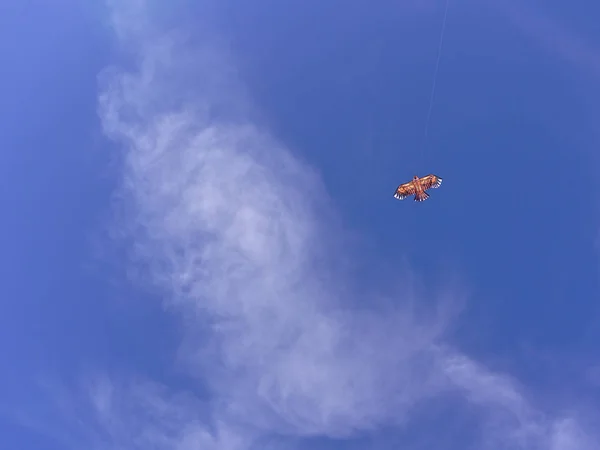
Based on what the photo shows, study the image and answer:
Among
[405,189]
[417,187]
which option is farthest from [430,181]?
[405,189]

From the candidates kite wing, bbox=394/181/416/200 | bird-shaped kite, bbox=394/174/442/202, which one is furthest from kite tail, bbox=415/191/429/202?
kite wing, bbox=394/181/416/200

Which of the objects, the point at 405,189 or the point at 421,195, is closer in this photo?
the point at 405,189

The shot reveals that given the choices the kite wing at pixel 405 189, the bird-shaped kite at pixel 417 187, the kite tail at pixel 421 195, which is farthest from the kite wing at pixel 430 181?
the kite wing at pixel 405 189

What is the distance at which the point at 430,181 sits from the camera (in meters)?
75.2

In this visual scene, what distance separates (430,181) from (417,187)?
2.75 m

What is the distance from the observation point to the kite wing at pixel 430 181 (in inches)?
2953

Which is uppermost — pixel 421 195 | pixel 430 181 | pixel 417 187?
pixel 430 181

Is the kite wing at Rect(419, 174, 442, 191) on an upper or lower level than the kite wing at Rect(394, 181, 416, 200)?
upper

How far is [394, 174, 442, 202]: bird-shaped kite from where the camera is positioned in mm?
74812

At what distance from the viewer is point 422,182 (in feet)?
246

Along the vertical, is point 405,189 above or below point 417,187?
below

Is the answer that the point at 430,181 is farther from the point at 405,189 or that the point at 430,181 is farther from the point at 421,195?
the point at 405,189

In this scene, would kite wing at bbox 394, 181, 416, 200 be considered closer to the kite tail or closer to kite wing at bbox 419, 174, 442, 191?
the kite tail

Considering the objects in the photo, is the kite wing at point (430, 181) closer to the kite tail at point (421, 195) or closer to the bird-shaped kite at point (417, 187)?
the bird-shaped kite at point (417, 187)
